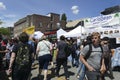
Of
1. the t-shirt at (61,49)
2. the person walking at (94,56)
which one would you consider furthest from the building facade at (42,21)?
the person walking at (94,56)

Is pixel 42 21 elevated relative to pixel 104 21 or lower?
elevated

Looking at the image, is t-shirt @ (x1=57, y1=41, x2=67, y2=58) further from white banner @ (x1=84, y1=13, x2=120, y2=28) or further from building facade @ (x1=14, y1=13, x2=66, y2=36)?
building facade @ (x1=14, y1=13, x2=66, y2=36)

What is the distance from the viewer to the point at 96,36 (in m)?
4.84

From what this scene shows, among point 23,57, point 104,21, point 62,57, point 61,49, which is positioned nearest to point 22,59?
point 23,57

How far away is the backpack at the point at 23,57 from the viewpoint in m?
5.78

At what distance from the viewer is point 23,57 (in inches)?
229

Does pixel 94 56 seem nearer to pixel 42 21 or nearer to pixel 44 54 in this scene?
pixel 44 54

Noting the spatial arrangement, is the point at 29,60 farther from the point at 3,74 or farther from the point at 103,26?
the point at 103,26

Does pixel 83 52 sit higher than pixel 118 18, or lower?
lower

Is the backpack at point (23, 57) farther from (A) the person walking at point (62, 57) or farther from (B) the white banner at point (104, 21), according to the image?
(B) the white banner at point (104, 21)

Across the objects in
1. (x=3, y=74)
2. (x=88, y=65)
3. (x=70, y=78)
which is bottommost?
(x=70, y=78)

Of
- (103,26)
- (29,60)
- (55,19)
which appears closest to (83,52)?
(29,60)

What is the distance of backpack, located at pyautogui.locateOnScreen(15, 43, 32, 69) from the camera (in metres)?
5.78

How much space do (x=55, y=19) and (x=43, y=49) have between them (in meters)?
66.3
